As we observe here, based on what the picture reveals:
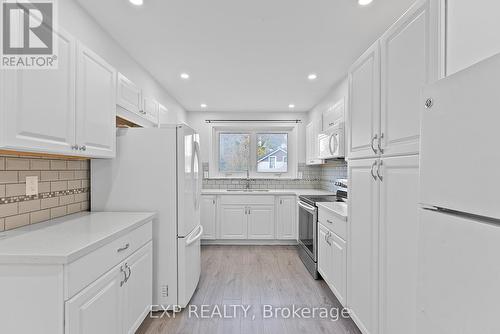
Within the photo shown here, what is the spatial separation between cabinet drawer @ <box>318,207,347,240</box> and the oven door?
0.19 m

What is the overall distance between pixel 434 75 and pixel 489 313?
0.88 metres

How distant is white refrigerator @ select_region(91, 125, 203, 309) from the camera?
2.19 metres

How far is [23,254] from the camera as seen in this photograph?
1098 millimetres

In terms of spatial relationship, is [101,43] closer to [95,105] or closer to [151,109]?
[95,105]

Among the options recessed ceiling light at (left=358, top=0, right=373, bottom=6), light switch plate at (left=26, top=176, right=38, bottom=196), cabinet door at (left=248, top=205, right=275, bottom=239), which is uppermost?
recessed ceiling light at (left=358, top=0, right=373, bottom=6)

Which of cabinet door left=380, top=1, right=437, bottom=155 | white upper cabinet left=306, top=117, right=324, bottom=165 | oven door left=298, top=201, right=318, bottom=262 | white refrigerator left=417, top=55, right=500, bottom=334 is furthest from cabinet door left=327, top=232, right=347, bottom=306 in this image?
white upper cabinet left=306, top=117, right=324, bottom=165

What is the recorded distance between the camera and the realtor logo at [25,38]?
116 centimetres

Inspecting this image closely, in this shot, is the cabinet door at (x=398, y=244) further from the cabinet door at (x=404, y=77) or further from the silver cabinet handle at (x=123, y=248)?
the silver cabinet handle at (x=123, y=248)

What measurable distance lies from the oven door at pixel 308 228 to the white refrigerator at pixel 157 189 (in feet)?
4.95

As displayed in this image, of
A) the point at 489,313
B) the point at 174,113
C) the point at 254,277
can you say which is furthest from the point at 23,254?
the point at 174,113

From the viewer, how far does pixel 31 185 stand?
161 cm

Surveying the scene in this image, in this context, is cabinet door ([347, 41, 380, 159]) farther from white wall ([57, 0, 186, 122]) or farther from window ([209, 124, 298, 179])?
window ([209, 124, 298, 179])

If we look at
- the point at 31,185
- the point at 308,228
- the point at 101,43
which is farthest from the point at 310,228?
the point at 101,43

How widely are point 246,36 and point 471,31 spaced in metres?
1.66
